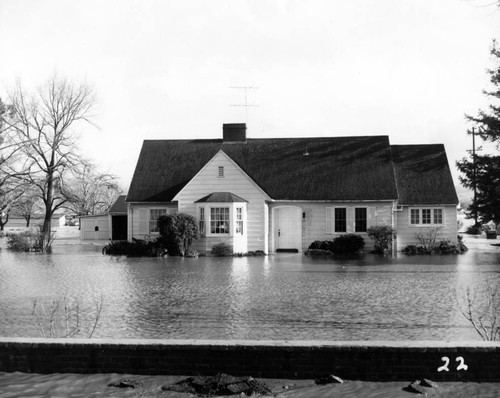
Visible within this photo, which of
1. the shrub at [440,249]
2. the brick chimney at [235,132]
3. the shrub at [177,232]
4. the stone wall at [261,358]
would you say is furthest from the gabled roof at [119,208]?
the stone wall at [261,358]

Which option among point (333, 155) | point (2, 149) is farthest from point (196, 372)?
point (2, 149)

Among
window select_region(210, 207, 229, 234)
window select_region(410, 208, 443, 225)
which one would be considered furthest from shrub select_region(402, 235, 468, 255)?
window select_region(210, 207, 229, 234)

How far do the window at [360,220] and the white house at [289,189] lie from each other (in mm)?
52

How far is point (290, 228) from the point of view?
33031 mm

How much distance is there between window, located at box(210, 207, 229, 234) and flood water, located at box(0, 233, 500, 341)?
3420mm

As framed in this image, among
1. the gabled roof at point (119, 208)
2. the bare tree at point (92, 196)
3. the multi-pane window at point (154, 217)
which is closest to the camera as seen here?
the multi-pane window at point (154, 217)

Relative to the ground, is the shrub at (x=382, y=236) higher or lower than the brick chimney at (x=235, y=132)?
lower

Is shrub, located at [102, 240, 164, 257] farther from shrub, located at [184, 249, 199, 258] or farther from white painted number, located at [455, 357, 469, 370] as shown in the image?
white painted number, located at [455, 357, 469, 370]

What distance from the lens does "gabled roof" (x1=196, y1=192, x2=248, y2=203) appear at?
3066cm

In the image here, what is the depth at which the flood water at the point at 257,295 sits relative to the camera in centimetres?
1118

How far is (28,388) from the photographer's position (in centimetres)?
775

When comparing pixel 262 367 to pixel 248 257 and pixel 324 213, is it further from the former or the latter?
pixel 324 213

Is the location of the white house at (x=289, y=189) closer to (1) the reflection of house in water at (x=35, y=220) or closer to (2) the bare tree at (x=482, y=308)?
(2) the bare tree at (x=482, y=308)

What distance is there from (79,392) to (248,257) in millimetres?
22148
